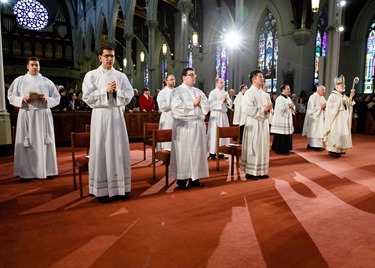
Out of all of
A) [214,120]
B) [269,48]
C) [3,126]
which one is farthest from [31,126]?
[269,48]

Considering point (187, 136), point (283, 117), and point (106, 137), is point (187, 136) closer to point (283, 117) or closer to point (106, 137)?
point (106, 137)

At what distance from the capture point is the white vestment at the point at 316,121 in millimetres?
8284

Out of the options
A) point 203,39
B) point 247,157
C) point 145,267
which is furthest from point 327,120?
point 203,39

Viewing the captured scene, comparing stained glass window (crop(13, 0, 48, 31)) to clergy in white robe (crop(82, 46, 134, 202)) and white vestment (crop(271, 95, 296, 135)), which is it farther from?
clergy in white robe (crop(82, 46, 134, 202))

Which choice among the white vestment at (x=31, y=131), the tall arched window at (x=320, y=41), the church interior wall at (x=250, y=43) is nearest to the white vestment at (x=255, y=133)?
the white vestment at (x=31, y=131)

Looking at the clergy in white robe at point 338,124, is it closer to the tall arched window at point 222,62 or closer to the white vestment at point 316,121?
the white vestment at point 316,121

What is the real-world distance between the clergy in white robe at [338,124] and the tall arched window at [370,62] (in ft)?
29.9

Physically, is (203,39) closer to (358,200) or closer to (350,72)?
(350,72)

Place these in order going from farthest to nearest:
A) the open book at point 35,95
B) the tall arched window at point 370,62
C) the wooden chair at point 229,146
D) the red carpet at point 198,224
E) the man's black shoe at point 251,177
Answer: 1. the tall arched window at point 370,62
2. the wooden chair at point 229,146
3. the man's black shoe at point 251,177
4. the open book at point 35,95
5. the red carpet at point 198,224

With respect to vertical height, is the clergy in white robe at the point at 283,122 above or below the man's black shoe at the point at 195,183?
above

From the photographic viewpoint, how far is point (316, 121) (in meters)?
8.38

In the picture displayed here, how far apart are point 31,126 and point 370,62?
15.6m

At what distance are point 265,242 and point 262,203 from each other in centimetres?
112

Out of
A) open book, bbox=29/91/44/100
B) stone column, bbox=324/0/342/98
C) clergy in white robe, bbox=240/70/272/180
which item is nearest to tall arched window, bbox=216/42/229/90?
stone column, bbox=324/0/342/98
